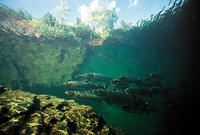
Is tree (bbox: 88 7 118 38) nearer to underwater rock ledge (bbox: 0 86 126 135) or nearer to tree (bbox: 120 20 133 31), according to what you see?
tree (bbox: 120 20 133 31)

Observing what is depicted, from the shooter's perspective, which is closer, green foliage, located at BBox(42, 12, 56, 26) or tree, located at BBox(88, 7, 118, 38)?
green foliage, located at BBox(42, 12, 56, 26)

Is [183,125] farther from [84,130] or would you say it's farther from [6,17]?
[6,17]

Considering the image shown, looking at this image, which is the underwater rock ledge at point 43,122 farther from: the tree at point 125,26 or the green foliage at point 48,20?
the tree at point 125,26

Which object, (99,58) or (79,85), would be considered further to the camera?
(99,58)

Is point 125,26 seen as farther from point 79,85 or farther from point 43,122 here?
point 43,122

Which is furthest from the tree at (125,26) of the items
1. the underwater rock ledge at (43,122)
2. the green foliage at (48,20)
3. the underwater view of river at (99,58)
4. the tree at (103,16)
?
the tree at (103,16)

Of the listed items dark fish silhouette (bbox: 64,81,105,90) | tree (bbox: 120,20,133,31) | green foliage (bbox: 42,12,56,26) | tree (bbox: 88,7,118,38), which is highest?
tree (bbox: 88,7,118,38)

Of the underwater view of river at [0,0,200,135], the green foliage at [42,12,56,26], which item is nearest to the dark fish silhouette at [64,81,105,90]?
the underwater view of river at [0,0,200,135]

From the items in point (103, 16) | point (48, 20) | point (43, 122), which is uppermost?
point (103, 16)

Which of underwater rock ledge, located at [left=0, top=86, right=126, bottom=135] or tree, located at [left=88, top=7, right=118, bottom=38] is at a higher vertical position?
tree, located at [left=88, top=7, right=118, bottom=38]

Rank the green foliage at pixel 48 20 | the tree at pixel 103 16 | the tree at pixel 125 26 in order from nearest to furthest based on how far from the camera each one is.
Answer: the green foliage at pixel 48 20
the tree at pixel 125 26
the tree at pixel 103 16

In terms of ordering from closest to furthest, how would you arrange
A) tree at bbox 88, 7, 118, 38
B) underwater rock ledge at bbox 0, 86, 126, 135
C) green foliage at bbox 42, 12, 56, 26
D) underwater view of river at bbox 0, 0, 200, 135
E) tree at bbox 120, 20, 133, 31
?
underwater rock ledge at bbox 0, 86, 126, 135, underwater view of river at bbox 0, 0, 200, 135, green foliage at bbox 42, 12, 56, 26, tree at bbox 120, 20, 133, 31, tree at bbox 88, 7, 118, 38

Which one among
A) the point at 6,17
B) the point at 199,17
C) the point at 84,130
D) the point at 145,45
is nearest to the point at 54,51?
the point at 6,17

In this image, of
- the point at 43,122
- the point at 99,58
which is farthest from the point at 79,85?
the point at 99,58
